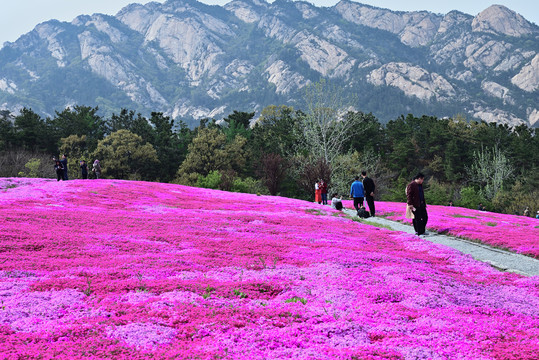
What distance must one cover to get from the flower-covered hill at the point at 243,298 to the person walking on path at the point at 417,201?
2830 millimetres

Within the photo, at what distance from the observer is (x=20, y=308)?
739 centimetres

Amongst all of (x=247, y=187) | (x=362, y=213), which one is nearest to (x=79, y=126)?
(x=247, y=187)

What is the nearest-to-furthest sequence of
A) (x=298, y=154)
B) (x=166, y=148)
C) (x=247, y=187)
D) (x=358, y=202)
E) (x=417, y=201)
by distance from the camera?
(x=417, y=201) < (x=358, y=202) < (x=247, y=187) < (x=298, y=154) < (x=166, y=148)

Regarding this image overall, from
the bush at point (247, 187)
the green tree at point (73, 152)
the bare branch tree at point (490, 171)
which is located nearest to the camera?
the bush at point (247, 187)

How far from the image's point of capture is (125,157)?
277ft

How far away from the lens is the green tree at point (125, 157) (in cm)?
8306

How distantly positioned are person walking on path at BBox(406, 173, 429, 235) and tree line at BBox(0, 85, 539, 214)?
113 feet

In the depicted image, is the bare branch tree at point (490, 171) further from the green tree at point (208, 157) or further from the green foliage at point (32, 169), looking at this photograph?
the green foliage at point (32, 169)

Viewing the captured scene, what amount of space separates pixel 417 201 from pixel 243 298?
1325 cm

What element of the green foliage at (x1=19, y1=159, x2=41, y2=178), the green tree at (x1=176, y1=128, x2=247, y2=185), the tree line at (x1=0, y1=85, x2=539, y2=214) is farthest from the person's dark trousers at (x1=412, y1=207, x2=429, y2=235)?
the green tree at (x1=176, y1=128, x2=247, y2=185)

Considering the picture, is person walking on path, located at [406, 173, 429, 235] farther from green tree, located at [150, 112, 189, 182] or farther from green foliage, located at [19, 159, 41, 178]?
green tree, located at [150, 112, 189, 182]

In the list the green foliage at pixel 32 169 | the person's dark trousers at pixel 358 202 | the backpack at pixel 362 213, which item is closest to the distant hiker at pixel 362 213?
the backpack at pixel 362 213

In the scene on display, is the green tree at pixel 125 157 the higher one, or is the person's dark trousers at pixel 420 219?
the green tree at pixel 125 157

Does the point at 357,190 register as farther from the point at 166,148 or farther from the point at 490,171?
the point at 490,171
